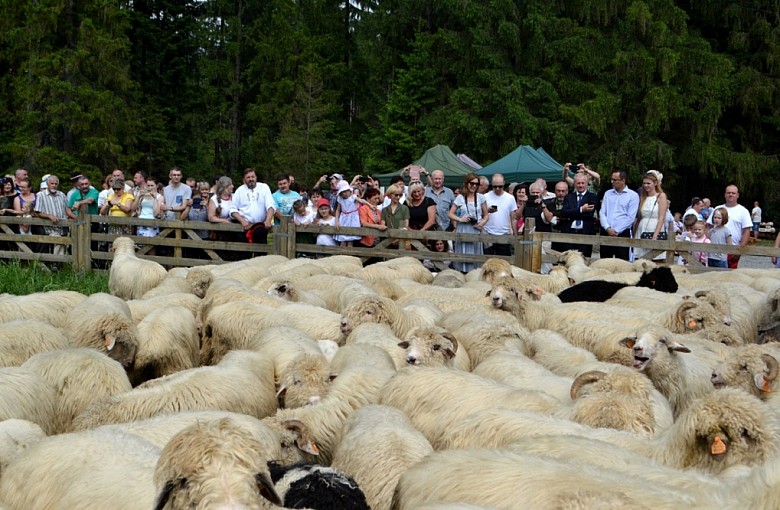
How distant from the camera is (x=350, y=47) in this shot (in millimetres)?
44688

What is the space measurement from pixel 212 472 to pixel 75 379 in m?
3.18

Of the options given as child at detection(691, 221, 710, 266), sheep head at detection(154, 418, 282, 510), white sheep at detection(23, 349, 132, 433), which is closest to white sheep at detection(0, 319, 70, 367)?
white sheep at detection(23, 349, 132, 433)

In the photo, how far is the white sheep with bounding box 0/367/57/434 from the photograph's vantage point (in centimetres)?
516

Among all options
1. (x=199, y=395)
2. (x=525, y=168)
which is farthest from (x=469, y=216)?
(x=525, y=168)

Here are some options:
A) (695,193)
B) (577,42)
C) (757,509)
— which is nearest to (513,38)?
(577,42)

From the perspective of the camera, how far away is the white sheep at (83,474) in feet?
12.2

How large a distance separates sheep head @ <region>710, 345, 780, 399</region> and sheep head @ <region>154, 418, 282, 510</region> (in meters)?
3.73

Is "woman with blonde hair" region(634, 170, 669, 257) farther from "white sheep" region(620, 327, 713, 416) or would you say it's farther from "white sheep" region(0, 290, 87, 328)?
"white sheep" region(0, 290, 87, 328)

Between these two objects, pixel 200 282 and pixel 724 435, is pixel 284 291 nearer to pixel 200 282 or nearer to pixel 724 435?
pixel 200 282

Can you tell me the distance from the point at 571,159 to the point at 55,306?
25949 mm

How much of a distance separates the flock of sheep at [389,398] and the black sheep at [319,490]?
11mm

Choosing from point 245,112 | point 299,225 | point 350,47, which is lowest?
point 299,225

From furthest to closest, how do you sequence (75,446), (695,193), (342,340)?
1. (695,193)
2. (342,340)
3. (75,446)

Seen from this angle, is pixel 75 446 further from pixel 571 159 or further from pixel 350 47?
pixel 350 47
